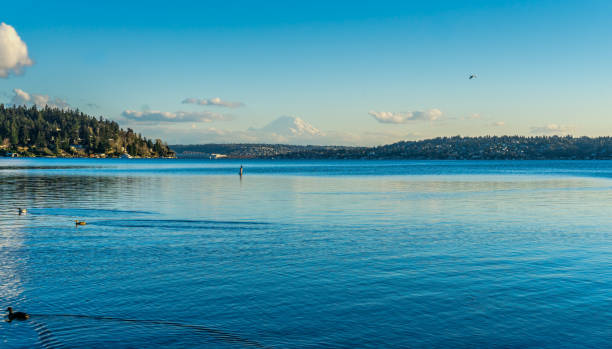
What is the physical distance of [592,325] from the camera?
13594 mm

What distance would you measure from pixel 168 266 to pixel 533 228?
23.0 m

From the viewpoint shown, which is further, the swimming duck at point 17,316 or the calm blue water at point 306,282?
the swimming duck at point 17,316

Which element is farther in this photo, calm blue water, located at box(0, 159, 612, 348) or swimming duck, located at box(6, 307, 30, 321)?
swimming duck, located at box(6, 307, 30, 321)

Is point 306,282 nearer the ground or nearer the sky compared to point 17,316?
nearer the ground

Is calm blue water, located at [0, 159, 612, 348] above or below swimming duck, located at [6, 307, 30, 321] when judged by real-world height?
below

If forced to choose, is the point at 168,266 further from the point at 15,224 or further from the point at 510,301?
the point at 15,224

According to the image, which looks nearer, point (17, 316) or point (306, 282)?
point (17, 316)

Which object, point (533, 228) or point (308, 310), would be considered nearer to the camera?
point (308, 310)

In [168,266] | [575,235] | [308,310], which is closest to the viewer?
[308,310]

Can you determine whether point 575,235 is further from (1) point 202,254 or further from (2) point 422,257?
(1) point 202,254

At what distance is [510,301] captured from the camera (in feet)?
51.2

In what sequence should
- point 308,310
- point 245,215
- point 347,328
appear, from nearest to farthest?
point 347,328, point 308,310, point 245,215

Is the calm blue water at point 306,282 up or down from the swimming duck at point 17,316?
down

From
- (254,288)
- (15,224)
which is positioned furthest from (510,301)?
(15,224)
